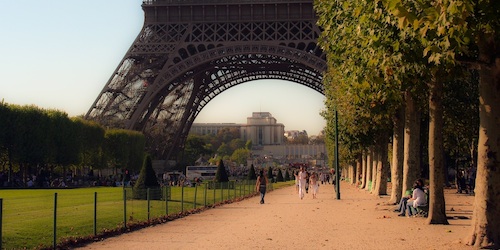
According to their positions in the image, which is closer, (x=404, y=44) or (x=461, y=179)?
(x=404, y=44)


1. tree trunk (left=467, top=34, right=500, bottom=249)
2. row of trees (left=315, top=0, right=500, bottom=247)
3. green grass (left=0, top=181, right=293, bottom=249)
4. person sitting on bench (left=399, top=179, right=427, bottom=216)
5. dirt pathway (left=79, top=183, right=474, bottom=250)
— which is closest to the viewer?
row of trees (left=315, top=0, right=500, bottom=247)

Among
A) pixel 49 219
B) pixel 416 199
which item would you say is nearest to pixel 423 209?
pixel 416 199

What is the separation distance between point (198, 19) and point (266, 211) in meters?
50.9

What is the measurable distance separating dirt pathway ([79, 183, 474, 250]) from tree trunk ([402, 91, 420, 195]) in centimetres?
165

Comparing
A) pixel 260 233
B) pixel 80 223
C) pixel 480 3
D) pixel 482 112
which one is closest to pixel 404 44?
pixel 482 112

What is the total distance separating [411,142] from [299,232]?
8365mm

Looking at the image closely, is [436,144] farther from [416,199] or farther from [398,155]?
[398,155]

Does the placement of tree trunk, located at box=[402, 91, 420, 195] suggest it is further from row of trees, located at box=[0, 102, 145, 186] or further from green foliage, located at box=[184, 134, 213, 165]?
green foliage, located at box=[184, 134, 213, 165]

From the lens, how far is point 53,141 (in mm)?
76625

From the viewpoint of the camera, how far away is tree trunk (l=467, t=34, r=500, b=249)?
15570 mm

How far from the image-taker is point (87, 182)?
77.8 metres

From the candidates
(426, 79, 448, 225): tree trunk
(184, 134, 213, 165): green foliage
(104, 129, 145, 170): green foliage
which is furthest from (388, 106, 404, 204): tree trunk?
(184, 134, 213, 165): green foliage

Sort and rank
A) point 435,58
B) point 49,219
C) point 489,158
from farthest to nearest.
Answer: point 49,219
point 489,158
point 435,58

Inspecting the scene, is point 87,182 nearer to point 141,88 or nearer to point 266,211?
point 141,88
